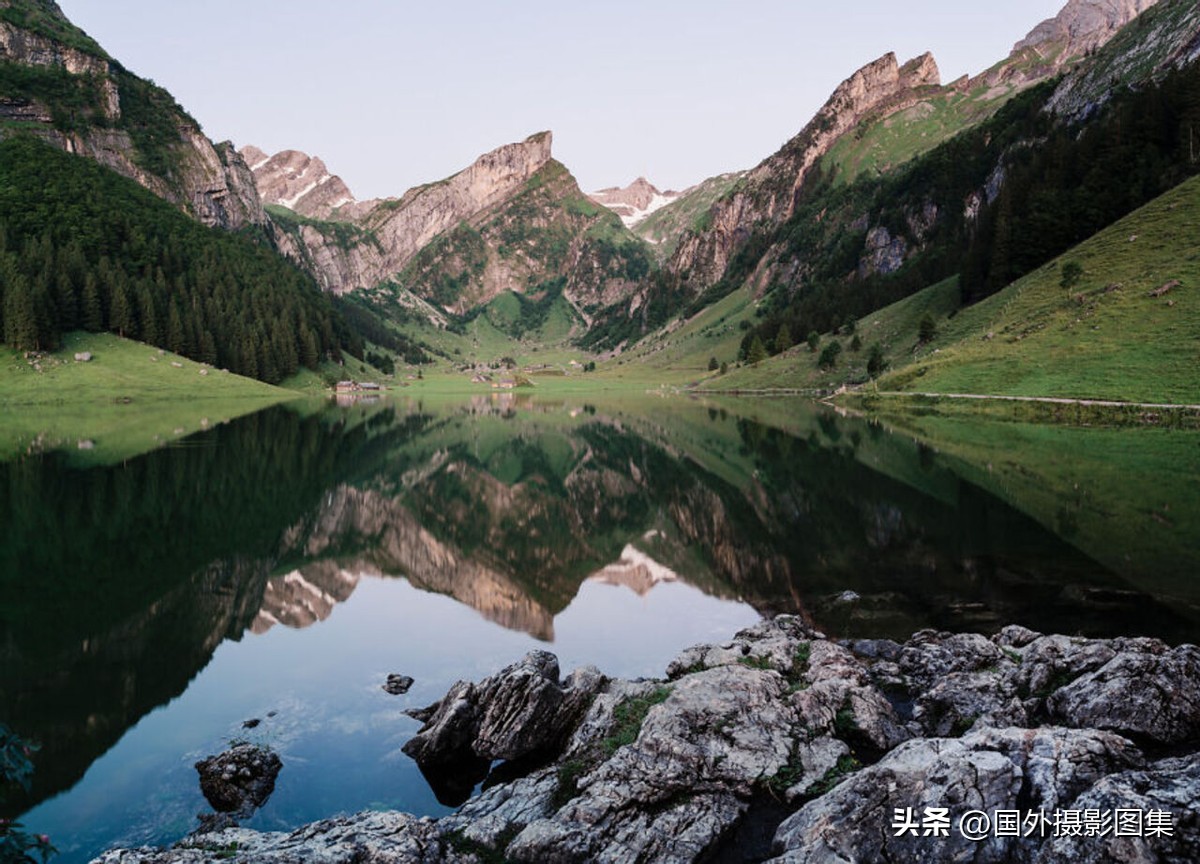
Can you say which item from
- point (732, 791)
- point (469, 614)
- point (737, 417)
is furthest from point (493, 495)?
point (737, 417)

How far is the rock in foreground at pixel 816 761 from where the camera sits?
Answer: 31.5 ft

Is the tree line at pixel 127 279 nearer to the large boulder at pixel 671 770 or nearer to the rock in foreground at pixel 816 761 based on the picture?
the rock in foreground at pixel 816 761

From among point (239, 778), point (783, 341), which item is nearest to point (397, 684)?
point (239, 778)

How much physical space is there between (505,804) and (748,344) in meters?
192

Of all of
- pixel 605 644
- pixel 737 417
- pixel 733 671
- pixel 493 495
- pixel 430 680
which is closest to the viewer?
pixel 733 671

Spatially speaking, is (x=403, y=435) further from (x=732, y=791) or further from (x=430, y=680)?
(x=732, y=791)

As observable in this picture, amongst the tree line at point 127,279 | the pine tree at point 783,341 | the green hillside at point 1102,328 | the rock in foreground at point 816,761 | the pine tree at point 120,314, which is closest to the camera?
the rock in foreground at point 816,761

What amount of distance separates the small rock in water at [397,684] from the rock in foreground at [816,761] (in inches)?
124

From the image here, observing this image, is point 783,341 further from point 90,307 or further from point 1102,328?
point 90,307

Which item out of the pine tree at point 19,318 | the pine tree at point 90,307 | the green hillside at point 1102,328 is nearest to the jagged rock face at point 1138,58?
the green hillside at point 1102,328

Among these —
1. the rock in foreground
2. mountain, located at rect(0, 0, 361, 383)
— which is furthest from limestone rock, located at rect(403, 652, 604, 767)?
mountain, located at rect(0, 0, 361, 383)

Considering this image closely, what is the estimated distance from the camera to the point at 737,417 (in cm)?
10488

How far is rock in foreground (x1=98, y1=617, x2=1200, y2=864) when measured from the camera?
378 inches

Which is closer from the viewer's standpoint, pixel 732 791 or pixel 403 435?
pixel 732 791
